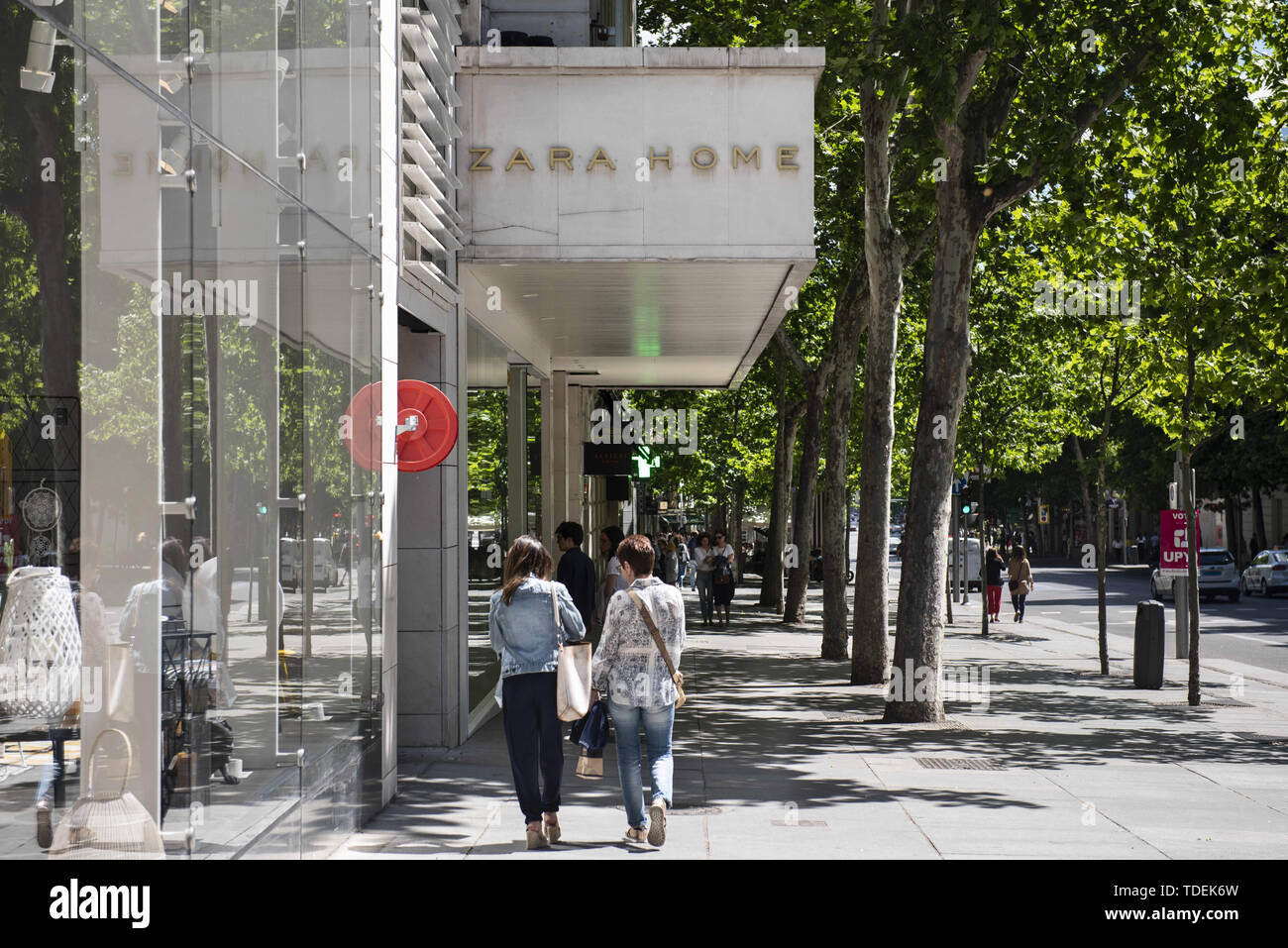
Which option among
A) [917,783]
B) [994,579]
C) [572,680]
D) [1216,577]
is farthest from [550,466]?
[1216,577]

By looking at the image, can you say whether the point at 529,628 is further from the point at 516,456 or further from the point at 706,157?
the point at 516,456

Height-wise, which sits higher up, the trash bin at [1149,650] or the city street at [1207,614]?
the trash bin at [1149,650]

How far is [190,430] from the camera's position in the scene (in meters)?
5.45

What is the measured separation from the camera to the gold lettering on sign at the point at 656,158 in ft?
37.1

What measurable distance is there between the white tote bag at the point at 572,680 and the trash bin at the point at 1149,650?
37.2 ft

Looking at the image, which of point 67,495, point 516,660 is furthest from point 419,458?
point 67,495

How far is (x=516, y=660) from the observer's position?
309 inches

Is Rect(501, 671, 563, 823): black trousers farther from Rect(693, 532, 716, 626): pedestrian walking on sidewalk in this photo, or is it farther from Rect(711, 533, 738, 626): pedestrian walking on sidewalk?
Rect(711, 533, 738, 626): pedestrian walking on sidewalk

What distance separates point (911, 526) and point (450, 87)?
610 centimetres

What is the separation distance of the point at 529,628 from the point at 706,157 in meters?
4.98
